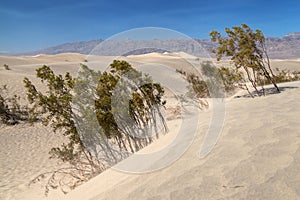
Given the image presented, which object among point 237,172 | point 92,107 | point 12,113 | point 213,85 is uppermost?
point 12,113

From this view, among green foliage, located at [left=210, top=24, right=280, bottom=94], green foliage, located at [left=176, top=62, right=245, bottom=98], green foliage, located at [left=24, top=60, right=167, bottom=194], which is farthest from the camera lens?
green foliage, located at [left=176, top=62, right=245, bottom=98]

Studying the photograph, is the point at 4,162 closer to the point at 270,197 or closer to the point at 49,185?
the point at 49,185

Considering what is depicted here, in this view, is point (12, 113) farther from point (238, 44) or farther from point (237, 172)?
point (237, 172)

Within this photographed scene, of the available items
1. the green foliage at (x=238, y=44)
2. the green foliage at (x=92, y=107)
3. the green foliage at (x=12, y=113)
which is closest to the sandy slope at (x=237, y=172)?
the green foliage at (x=92, y=107)

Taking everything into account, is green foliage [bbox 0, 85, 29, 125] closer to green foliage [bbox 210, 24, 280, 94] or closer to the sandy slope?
green foliage [bbox 210, 24, 280, 94]

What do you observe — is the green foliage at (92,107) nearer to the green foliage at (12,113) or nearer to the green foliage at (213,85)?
the green foliage at (12,113)

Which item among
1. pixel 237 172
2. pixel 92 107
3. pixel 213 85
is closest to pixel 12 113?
pixel 92 107

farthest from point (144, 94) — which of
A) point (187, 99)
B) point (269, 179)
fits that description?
point (269, 179)

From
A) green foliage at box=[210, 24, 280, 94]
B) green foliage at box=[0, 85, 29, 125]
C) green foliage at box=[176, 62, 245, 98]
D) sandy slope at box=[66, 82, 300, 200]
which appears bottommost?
sandy slope at box=[66, 82, 300, 200]

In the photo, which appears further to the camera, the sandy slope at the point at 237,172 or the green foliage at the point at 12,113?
the green foliage at the point at 12,113

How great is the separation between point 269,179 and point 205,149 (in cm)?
171

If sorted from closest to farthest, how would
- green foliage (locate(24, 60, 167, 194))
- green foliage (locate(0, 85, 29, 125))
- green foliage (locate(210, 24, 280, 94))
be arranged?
green foliage (locate(24, 60, 167, 194)) < green foliage (locate(210, 24, 280, 94)) < green foliage (locate(0, 85, 29, 125))

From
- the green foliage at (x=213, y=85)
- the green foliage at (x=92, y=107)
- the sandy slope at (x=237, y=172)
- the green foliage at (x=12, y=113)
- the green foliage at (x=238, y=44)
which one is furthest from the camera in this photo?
the green foliage at (x=213, y=85)

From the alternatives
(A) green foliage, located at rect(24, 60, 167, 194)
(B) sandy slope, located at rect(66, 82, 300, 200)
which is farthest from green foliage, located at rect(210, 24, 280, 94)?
(B) sandy slope, located at rect(66, 82, 300, 200)
